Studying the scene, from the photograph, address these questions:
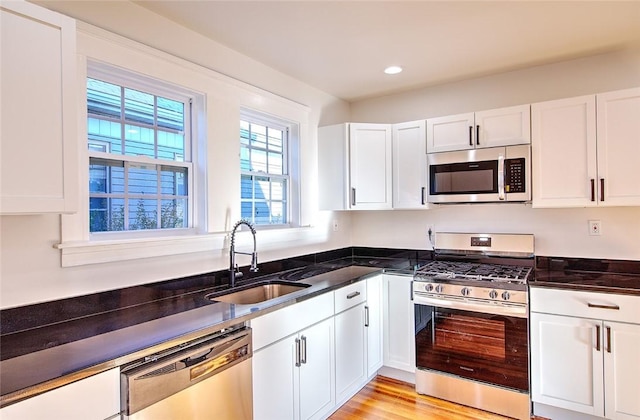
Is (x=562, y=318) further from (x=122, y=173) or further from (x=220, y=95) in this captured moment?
(x=122, y=173)

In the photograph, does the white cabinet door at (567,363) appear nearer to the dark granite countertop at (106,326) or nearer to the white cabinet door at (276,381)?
the dark granite countertop at (106,326)

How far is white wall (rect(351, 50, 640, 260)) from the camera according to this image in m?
2.57

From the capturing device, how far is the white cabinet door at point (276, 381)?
→ 5.96ft

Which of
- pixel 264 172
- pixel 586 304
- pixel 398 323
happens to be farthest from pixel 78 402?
pixel 586 304

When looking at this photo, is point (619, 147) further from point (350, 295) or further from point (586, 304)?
point (350, 295)

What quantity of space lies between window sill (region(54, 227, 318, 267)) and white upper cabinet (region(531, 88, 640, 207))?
1.94 meters

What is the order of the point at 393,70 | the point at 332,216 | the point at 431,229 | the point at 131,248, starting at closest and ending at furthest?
the point at 131,248, the point at 393,70, the point at 431,229, the point at 332,216

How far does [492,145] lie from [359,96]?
1.35m

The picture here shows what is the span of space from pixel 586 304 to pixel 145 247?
2584mm

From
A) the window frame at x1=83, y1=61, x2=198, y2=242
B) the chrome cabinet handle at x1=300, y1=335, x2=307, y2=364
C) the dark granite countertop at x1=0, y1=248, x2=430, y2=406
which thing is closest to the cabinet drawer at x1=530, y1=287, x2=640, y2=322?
the dark granite countertop at x1=0, y1=248, x2=430, y2=406

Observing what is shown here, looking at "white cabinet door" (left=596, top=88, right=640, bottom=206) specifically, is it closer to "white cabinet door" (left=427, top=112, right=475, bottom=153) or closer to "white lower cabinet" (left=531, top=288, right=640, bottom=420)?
"white lower cabinet" (left=531, top=288, right=640, bottom=420)

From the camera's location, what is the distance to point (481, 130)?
9.00ft

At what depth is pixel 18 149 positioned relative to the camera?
124 centimetres

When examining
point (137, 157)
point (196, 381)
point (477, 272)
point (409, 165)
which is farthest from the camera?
point (409, 165)
